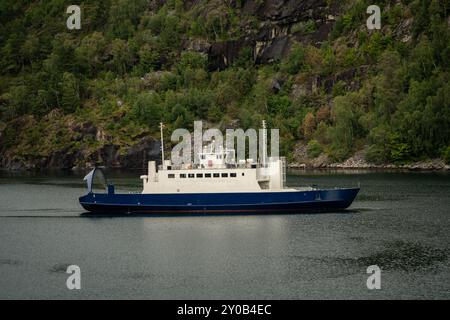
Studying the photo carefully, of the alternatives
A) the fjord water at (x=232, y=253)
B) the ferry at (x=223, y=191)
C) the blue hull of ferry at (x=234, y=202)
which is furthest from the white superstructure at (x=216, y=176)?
the fjord water at (x=232, y=253)

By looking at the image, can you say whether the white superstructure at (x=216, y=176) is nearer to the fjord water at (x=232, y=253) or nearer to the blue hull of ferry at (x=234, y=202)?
the blue hull of ferry at (x=234, y=202)

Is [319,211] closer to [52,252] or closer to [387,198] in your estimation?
[387,198]

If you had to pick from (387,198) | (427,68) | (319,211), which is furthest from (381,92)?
(319,211)

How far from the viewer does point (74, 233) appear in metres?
80.8

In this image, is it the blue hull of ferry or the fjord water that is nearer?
the fjord water

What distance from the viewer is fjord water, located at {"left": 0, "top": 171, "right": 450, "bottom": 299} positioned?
5547 cm

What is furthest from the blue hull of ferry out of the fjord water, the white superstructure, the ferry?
the fjord water

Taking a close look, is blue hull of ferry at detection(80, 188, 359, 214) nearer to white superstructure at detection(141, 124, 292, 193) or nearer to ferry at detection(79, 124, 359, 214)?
ferry at detection(79, 124, 359, 214)

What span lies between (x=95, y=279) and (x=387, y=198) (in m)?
57.3

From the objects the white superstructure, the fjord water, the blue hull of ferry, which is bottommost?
the fjord water

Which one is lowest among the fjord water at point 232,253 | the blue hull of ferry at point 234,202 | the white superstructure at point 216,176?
the fjord water at point 232,253

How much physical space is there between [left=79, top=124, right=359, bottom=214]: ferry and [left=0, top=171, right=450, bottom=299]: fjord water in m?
1.54

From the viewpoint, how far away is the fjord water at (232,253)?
55469 millimetres

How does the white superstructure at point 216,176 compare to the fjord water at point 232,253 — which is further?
the white superstructure at point 216,176
